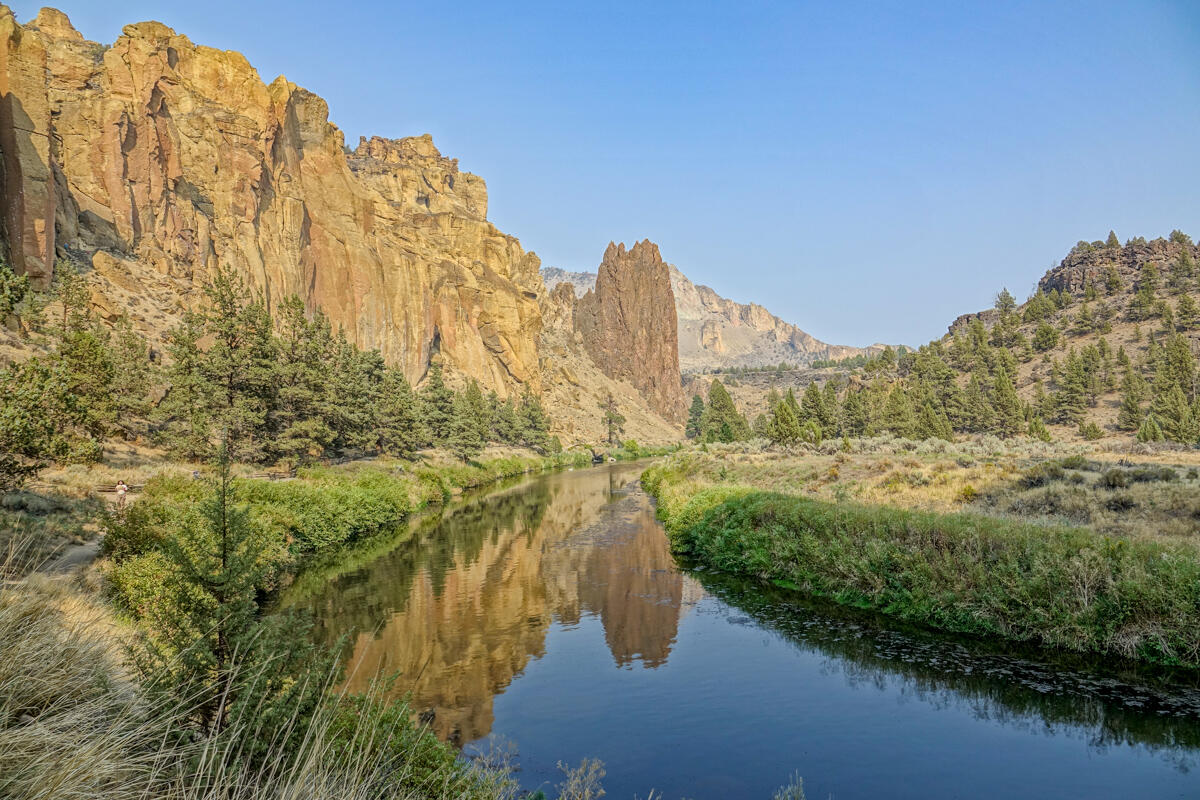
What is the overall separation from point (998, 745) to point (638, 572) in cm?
1568

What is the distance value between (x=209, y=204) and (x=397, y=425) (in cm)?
4582

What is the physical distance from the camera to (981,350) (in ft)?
355

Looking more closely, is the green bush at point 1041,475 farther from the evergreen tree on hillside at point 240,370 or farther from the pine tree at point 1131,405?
the pine tree at point 1131,405

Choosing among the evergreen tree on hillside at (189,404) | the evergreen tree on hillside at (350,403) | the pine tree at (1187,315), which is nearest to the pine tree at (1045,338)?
the pine tree at (1187,315)

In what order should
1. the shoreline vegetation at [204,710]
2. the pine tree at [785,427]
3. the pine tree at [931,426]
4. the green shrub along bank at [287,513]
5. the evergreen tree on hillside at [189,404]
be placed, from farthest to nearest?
the pine tree at [931,426], the pine tree at [785,427], the evergreen tree on hillside at [189,404], the green shrub along bank at [287,513], the shoreline vegetation at [204,710]

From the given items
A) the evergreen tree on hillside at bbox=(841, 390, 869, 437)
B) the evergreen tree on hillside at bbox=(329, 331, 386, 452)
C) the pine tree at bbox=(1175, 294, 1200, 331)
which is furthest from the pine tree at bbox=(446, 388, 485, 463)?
the pine tree at bbox=(1175, 294, 1200, 331)

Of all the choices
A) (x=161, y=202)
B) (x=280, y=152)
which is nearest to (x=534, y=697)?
(x=161, y=202)

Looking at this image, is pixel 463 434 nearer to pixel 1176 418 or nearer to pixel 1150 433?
pixel 1150 433

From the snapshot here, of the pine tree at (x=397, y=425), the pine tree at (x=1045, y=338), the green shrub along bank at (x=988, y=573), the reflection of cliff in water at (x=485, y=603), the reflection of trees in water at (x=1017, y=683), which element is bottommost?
the reflection of cliff in water at (x=485, y=603)

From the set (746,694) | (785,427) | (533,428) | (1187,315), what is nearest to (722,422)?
(533,428)

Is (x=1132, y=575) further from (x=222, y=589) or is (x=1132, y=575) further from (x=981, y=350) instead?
(x=981, y=350)

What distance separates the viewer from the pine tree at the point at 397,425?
57.7 meters

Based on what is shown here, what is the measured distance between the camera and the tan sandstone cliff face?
196 ft

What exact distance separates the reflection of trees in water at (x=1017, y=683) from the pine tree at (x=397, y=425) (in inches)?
1764
